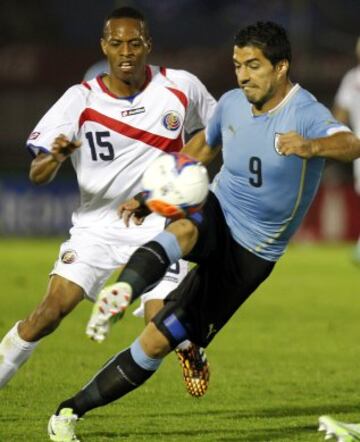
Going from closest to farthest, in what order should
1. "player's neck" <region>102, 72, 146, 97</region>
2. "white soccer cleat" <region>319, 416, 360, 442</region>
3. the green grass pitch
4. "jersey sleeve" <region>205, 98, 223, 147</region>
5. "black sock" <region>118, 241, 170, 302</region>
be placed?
1. "black sock" <region>118, 241, 170, 302</region>
2. "white soccer cleat" <region>319, 416, 360, 442</region>
3. "jersey sleeve" <region>205, 98, 223, 147</region>
4. the green grass pitch
5. "player's neck" <region>102, 72, 146, 97</region>

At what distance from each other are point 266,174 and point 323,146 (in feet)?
1.77

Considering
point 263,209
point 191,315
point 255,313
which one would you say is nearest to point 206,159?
point 263,209

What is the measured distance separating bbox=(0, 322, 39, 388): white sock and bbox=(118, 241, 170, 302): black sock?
118 cm

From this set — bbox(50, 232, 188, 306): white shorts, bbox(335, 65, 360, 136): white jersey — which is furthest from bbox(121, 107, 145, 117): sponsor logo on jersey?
bbox(335, 65, 360, 136): white jersey

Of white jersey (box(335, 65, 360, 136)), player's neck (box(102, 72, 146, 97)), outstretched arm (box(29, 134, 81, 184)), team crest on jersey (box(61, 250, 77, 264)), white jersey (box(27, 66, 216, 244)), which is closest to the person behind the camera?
outstretched arm (box(29, 134, 81, 184))

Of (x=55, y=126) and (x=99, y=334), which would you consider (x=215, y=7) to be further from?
(x=99, y=334)

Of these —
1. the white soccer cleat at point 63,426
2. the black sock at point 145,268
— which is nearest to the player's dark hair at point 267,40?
the black sock at point 145,268

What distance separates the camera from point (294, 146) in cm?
596

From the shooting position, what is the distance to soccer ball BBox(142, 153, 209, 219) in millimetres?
6109

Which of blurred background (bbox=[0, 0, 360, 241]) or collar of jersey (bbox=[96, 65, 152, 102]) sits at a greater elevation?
collar of jersey (bbox=[96, 65, 152, 102])

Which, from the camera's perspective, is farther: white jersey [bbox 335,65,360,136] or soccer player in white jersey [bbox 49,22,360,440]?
white jersey [bbox 335,65,360,136]

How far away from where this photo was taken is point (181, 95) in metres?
7.82

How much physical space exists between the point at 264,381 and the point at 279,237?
2419 millimetres

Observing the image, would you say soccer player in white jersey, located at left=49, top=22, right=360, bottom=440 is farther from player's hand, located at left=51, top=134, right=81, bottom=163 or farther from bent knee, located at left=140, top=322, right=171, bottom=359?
player's hand, located at left=51, top=134, right=81, bottom=163
